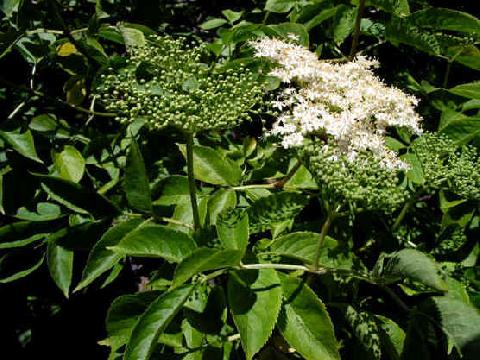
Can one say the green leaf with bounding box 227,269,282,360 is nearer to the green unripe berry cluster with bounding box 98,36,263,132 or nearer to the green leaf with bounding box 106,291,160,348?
the green leaf with bounding box 106,291,160,348

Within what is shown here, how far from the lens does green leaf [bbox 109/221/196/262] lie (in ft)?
4.66

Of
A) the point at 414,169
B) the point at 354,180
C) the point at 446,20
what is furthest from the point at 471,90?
the point at 354,180

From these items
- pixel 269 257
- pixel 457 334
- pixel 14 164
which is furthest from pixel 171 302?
pixel 14 164

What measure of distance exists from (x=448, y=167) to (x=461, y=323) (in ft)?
1.76

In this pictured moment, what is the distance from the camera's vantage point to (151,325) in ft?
4.29

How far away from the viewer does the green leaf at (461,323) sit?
1.36 meters

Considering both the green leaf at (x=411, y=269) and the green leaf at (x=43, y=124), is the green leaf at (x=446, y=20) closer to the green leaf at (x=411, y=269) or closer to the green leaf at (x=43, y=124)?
the green leaf at (x=411, y=269)

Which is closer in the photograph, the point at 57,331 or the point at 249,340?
the point at 249,340

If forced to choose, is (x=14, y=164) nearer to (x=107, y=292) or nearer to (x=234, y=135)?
(x=234, y=135)

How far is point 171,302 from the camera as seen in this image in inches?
53.6

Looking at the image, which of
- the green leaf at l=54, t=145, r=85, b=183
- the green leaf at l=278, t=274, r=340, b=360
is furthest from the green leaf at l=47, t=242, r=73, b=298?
the green leaf at l=278, t=274, r=340, b=360

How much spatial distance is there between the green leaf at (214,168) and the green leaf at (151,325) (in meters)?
0.56

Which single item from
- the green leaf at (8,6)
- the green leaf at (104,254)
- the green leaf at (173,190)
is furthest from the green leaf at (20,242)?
the green leaf at (8,6)

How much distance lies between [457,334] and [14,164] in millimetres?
1593
